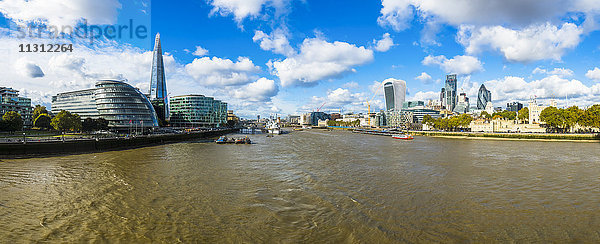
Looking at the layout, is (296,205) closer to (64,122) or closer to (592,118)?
(64,122)

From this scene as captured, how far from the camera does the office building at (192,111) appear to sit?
167m

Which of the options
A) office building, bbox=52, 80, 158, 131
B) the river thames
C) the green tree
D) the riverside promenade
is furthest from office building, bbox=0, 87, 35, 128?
the green tree

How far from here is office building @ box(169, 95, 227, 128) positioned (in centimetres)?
16662

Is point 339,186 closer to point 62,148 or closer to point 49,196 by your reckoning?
point 49,196

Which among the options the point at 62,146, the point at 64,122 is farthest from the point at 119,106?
the point at 62,146

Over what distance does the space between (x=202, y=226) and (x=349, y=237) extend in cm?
734

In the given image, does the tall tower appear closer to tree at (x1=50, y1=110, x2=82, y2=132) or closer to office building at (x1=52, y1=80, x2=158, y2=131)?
office building at (x1=52, y1=80, x2=158, y2=131)

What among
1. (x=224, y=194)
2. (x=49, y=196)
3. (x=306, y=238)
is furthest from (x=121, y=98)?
(x=306, y=238)

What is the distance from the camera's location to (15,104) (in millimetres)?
106625

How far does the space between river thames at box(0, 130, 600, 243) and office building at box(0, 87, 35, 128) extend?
11263cm

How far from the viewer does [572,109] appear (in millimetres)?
88875

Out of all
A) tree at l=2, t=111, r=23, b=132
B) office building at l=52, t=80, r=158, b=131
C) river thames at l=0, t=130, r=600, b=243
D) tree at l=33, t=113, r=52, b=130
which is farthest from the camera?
office building at l=52, t=80, r=158, b=131

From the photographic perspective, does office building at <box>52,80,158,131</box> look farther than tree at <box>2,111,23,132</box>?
Yes

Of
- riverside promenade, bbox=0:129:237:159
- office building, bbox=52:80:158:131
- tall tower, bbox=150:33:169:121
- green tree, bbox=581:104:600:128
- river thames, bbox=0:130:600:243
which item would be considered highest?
tall tower, bbox=150:33:169:121
